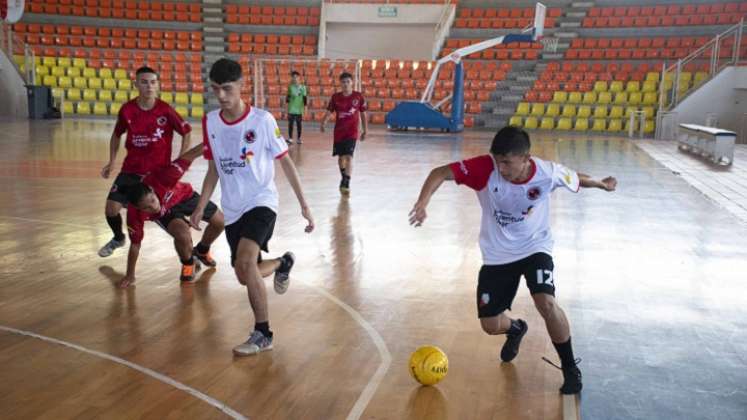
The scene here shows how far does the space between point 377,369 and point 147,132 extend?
324 centimetres

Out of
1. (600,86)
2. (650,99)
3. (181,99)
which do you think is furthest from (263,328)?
(181,99)

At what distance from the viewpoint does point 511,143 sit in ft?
12.5

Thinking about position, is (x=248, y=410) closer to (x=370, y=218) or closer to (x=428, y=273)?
(x=428, y=273)

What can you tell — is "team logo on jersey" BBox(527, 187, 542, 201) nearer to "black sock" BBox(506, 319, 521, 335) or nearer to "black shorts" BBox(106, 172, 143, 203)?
"black sock" BBox(506, 319, 521, 335)

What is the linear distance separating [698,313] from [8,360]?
477cm

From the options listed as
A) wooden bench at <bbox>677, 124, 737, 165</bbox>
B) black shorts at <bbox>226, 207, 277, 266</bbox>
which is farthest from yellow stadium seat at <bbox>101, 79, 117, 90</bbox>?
black shorts at <bbox>226, 207, 277, 266</bbox>

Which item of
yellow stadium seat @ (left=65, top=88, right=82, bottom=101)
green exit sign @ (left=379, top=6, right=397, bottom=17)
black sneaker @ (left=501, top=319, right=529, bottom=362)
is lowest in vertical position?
black sneaker @ (left=501, top=319, right=529, bottom=362)

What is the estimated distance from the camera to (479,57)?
31.1 meters

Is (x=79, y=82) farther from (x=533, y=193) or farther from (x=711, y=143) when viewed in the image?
(x=533, y=193)

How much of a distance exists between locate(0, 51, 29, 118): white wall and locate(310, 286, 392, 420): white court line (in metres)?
27.6

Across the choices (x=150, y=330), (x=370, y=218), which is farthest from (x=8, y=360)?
(x=370, y=218)

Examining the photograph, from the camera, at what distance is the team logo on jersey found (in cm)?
409

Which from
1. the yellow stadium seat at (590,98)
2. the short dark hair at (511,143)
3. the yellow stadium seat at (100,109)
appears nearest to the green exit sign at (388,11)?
the yellow stadium seat at (590,98)

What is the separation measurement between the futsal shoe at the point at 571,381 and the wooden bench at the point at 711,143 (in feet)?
48.1
